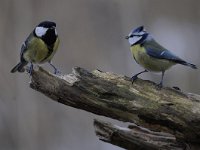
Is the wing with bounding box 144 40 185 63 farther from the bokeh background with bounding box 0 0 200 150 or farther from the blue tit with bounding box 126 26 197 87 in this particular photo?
the bokeh background with bounding box 0 0 200 150

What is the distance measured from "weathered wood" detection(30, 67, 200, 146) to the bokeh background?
7.84 ft

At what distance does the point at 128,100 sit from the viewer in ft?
8.36

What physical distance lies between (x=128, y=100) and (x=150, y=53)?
1.27 feet

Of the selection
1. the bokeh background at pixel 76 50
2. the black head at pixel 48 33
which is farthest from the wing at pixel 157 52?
the bokeh background at pixel 76 50

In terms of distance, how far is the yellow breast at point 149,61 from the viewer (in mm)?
2822

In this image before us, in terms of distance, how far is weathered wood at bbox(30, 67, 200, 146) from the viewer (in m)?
2.49

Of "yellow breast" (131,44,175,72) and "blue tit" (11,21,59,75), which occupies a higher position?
"blue tit" (11,21,59,75)

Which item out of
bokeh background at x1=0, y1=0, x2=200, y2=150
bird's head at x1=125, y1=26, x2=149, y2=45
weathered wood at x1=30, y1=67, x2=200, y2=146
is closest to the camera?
weathered wood at x1=30, y1=67, x2=200, y2=146

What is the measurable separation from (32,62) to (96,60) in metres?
2.46

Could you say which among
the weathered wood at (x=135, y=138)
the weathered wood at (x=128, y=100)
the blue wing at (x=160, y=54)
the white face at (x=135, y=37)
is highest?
the white face at (x=135, y=37)

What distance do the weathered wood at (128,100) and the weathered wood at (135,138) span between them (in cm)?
6

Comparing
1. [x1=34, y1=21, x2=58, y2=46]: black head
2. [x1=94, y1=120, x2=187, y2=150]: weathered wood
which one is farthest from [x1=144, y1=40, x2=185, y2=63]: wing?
[x1=34, y1=21, x2=58, y2=46]: black head

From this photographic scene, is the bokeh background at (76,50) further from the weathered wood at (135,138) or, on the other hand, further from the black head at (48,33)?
the weathered wood at (135,138)

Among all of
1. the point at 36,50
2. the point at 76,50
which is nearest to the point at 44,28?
the point at 36,50
